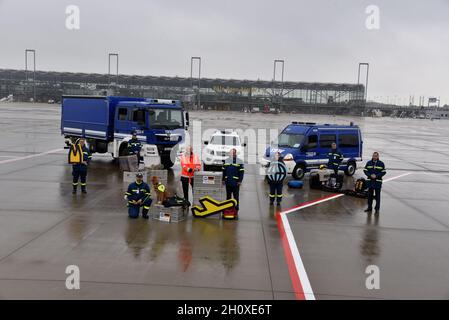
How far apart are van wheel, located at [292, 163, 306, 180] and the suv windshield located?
11.2 ft

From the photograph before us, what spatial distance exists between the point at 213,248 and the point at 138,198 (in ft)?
9.39

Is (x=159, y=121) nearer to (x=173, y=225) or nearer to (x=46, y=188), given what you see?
(x=46, y=188)

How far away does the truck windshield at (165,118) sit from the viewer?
733 inches

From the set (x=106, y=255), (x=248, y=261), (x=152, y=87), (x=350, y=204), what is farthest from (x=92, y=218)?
(x=152, y=87)

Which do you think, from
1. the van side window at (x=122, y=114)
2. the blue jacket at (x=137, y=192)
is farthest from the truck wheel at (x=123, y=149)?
the blue jacket at (x=137, y=192)

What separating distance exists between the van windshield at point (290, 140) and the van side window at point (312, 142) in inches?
13.8

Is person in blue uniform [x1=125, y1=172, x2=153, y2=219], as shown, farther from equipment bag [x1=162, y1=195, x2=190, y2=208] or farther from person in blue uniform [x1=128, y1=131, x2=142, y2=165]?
person in blue uniform [x1=128, y1=131, x2=142, y2=165]

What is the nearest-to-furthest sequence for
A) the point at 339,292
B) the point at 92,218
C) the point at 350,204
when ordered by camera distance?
the point at 339,292, the point at 92,218, the point at 350,204

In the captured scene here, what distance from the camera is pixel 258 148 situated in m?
29.3

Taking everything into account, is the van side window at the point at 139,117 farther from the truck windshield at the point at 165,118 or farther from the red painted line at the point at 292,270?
the red painted line at the point at 292,270

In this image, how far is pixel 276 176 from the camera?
40.7ft

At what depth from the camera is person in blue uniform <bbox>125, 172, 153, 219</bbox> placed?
1080 centimetres

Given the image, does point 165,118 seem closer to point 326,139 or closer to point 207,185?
point 326,139
